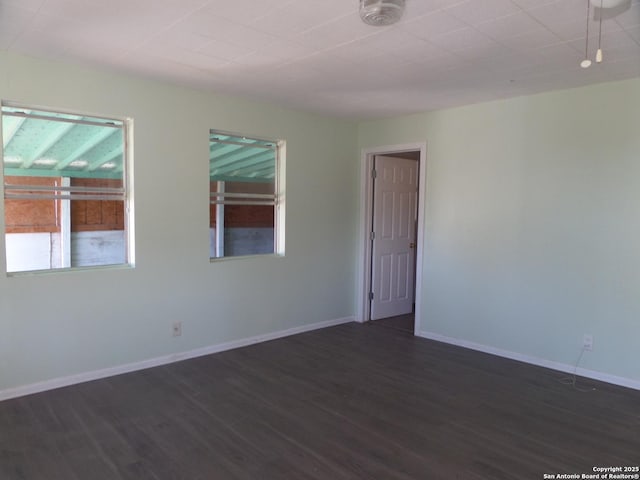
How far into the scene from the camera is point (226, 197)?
14.0 ft

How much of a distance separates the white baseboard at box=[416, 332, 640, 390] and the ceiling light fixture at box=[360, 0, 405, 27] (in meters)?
3.19

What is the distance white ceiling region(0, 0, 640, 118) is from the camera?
2.30m

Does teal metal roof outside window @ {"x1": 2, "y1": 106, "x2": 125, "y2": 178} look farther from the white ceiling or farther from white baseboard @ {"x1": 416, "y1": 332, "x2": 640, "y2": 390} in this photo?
white baseboard @ {"x1": 416, "y1": 332, "x2": 640, "y2": 390}

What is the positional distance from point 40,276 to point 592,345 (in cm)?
431

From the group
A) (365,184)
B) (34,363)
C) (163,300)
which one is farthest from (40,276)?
(365,184)

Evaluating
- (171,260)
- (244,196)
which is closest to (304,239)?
(244,196)

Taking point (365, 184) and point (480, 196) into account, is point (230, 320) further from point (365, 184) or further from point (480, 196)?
point (480, 196)

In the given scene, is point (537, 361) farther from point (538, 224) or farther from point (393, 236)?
point (393, 236)

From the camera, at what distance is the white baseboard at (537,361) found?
3484 millimetres

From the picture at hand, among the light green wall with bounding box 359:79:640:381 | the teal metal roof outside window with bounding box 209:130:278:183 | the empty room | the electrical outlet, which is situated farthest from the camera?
the teal metal roof outside window with bounding box 209:130:278:183

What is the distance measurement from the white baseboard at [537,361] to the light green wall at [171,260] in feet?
4.27

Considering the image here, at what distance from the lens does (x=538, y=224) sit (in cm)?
389

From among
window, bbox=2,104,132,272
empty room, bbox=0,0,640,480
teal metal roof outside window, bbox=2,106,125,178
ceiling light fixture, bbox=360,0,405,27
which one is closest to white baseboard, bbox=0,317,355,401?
empty room, bbox=0,0,640,480

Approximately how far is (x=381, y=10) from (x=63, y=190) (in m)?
2.64
